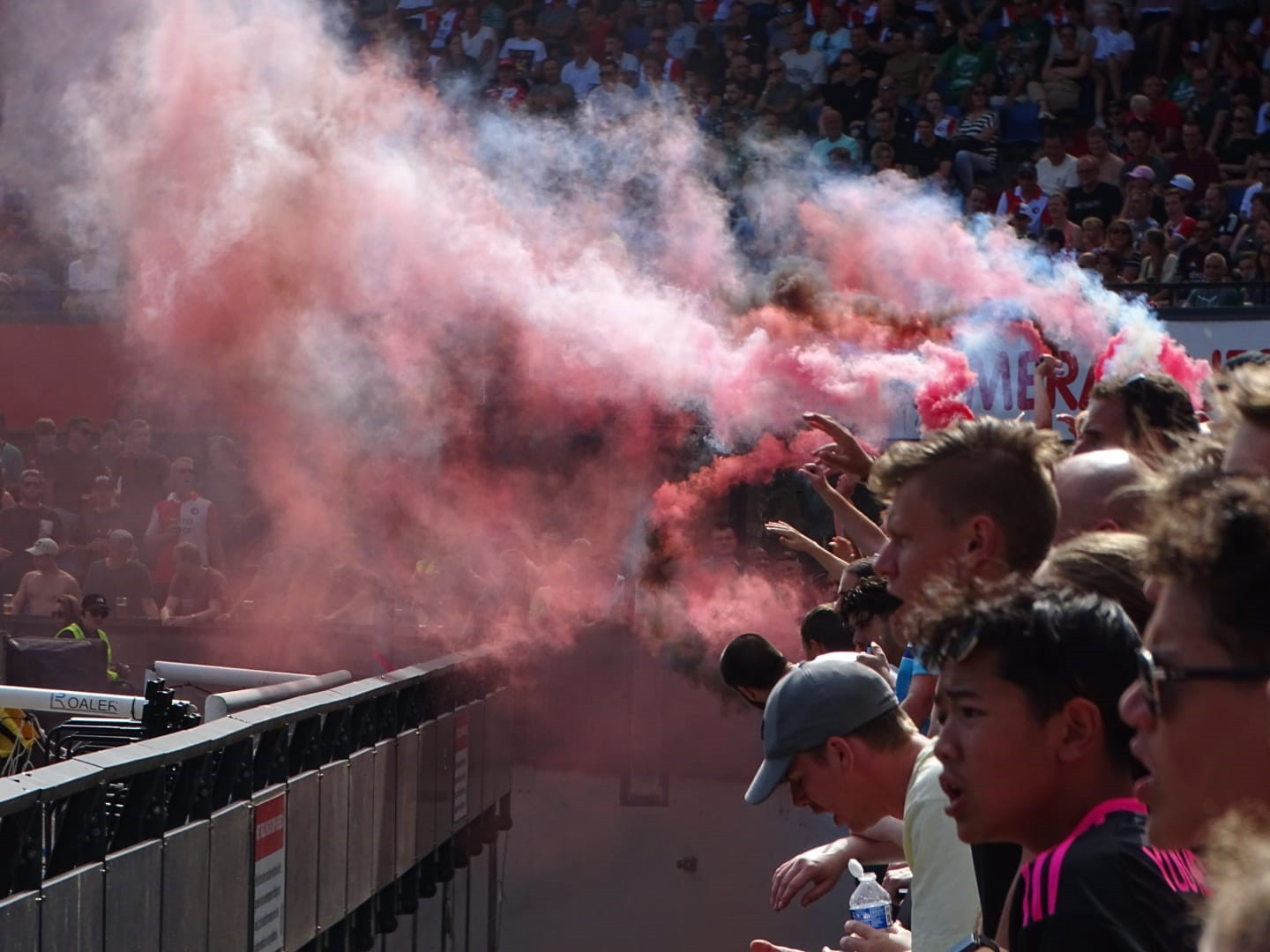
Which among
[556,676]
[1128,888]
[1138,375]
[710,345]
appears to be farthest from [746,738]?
[1128,888]

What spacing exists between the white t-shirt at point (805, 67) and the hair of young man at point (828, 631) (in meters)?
10.3

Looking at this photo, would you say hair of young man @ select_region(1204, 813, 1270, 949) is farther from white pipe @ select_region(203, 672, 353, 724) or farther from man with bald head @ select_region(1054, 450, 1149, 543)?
white pipe @ select_region(203, 672, 353, 724)

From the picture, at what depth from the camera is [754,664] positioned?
212 inches

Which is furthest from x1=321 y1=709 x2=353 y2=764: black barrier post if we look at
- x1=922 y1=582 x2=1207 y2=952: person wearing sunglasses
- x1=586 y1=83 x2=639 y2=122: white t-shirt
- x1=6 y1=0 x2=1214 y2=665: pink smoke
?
x1=586 y1=83 x2=639 y2=122: white t-shirt

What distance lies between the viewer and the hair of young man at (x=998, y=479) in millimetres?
3457

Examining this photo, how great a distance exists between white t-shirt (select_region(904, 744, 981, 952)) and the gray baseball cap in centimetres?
26

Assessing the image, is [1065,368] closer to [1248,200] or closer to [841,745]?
[1248,200]

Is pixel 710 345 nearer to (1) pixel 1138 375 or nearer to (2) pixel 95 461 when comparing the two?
(2) pixel 95 461

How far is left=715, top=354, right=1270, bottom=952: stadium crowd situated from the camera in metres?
1.87

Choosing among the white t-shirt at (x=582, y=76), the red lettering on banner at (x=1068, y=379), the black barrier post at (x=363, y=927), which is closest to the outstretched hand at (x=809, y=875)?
the black barrier post at (x=363, y=927)

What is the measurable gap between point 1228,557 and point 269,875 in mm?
6602

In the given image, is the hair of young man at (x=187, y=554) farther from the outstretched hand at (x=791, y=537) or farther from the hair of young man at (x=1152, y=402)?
the hair of young man at (x=1152, y=402)

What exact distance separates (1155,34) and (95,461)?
388 inches

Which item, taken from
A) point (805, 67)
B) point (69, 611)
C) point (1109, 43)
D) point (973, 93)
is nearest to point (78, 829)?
point (69, 611)
